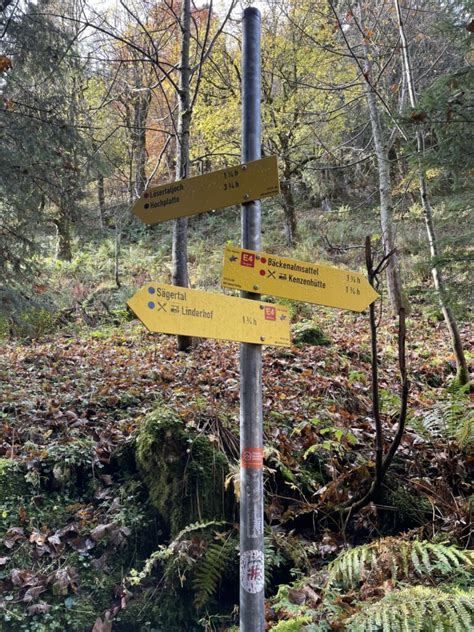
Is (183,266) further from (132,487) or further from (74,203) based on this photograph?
(132,487)

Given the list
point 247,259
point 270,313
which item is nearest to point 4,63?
point 247,259

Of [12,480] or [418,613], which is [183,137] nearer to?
[12,480]

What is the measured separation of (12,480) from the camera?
13.6 feet

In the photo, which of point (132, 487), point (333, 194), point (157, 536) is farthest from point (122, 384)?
point (333, 194)

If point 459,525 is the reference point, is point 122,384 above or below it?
above

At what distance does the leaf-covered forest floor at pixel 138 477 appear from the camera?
3480mm

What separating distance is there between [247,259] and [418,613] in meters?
1.88

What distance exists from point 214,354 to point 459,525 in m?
5.14

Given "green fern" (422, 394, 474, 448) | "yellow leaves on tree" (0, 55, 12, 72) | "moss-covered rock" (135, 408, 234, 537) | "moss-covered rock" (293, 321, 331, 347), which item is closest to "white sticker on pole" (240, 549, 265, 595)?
"moss-covered rock" (135, 408, 234, 537)

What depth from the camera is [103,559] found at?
371cm

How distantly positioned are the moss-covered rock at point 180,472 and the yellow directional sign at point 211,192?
227cm

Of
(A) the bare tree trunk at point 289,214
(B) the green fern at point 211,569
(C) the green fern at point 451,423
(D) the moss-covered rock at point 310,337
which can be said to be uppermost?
(A) the bare tree trunk at point 289,214

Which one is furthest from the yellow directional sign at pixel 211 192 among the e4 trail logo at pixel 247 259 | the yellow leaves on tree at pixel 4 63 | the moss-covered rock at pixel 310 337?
the moss-covered rock at pixel 310 337

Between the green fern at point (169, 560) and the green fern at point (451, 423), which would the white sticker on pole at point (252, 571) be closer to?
the green fern at point (169, 560)
